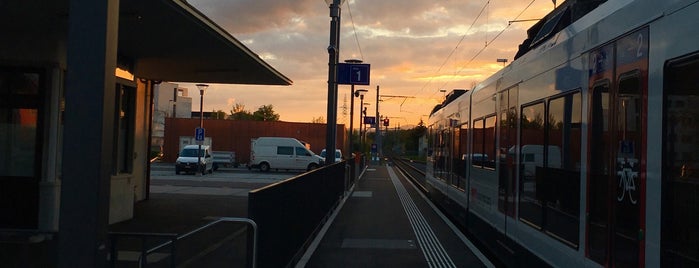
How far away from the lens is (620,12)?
472 centimetres

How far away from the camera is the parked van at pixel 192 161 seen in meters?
35.9

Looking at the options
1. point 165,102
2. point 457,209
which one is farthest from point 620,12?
point 165,102

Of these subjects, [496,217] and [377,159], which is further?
[377,159]

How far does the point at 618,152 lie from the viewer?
14.9ft

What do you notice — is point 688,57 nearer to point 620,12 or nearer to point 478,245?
point 620,12

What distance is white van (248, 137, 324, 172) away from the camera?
1692 inches

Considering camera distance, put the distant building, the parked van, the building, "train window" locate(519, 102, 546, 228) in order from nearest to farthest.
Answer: the building < "train window" locate(519, 102, 546, 228) < the parked van < the distant building

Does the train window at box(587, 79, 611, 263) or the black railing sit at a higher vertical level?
the train window at box(587, 79, 611, 263)

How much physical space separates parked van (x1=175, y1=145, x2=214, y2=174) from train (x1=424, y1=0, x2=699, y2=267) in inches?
1136

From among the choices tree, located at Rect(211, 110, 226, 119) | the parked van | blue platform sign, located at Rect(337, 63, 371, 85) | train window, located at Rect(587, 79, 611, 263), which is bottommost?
the parked van

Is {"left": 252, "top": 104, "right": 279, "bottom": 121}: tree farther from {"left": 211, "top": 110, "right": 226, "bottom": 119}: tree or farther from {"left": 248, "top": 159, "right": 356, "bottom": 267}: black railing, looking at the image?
{"left": 248, "top": 159, "right": 356, "bottom": 267}: black railing

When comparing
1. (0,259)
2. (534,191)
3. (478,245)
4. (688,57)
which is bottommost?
(478,245)

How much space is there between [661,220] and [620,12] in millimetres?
1697

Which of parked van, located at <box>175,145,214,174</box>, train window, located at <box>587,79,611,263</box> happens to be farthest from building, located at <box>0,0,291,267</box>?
parked van, located at <box>175,145,214,174</box>
